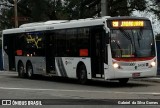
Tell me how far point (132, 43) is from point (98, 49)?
58.4 inches

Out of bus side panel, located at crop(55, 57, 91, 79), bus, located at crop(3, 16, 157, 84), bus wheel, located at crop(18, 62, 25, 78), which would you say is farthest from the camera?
bus wheel, located at crop(18, 62, 25, 78)

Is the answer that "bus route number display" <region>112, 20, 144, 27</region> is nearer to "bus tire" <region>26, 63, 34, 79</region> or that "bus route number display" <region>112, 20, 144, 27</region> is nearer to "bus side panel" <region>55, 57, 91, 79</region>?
"bus side panel" <region>55, 57, 91, 79</region>

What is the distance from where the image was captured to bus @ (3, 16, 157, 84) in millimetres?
19938

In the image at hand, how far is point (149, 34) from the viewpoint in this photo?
20641 millimetres

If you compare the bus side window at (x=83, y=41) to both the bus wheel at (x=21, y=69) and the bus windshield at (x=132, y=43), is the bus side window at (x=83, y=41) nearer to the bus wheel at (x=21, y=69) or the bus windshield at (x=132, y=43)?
the bus windshield at (x=132, y=43)

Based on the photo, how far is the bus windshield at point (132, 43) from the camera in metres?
20.0

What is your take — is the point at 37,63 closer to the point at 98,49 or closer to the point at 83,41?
the point at 83,41

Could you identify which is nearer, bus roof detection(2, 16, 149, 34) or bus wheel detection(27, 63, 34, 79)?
bus roof detection(2, 16, 149, 34)

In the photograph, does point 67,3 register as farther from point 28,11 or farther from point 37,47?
point 37,47

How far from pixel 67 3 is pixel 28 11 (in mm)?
5106

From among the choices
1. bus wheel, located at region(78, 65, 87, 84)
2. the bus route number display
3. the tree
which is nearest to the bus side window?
bus wheel, located at region(78, 65, 87, 84)

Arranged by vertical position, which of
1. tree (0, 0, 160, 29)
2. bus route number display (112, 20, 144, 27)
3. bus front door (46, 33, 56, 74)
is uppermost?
tree (0, 0, 160, 29)

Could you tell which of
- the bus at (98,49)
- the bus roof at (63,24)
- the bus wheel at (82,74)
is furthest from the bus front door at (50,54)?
the bus wheel at (82,74)

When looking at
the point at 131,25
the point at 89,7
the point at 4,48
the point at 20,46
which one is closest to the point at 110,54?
the point at 131,25
